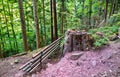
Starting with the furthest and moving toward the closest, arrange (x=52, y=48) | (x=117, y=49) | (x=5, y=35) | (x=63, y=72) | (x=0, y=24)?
(x=5, y=35) → (x=0, y=24) → (x=52, y=48) → (x=117, y=49) → (x=63, y=72)

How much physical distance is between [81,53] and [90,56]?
59 centimetres

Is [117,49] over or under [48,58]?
over

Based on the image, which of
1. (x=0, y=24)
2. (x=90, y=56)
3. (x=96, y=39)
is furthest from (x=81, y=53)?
(x=0, y=24)

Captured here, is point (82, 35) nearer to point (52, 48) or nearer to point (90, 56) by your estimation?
point (90, 56)

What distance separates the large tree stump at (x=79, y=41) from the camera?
347 inches

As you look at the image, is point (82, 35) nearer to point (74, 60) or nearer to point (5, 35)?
point (74, 60)

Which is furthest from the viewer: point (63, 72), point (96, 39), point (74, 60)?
point (96, 39)

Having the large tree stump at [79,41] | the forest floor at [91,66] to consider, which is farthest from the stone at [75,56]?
the large tree stump at [79,41]

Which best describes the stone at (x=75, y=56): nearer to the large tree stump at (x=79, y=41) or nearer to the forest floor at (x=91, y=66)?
the forest floor at (x=91, y=66)

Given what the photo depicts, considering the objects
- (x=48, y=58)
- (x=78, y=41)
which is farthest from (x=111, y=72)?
(x=48, y=58)

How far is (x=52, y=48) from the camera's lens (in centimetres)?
1027

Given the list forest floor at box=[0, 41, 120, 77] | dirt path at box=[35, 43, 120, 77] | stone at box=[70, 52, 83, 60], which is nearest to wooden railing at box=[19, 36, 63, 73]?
forest floor at box=[0, 41, 120, 77]

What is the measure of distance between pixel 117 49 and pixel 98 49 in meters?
1.07

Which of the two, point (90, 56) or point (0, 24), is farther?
point (0, 24)
